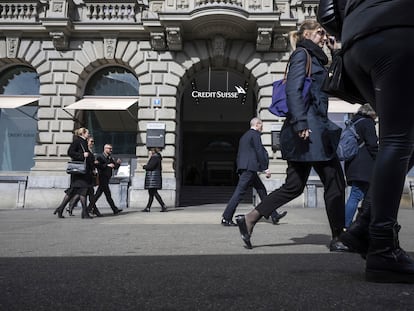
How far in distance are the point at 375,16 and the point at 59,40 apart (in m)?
14.0

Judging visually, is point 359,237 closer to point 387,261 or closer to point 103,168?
point 387,261

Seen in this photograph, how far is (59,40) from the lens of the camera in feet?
47.4

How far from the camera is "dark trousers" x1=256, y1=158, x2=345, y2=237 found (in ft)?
11.6

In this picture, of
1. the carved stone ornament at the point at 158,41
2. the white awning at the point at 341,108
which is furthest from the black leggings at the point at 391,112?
the carved stone ornament at the point at 158,41

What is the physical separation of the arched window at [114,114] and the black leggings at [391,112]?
42.7ft

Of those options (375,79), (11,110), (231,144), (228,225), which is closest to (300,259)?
(375,79)

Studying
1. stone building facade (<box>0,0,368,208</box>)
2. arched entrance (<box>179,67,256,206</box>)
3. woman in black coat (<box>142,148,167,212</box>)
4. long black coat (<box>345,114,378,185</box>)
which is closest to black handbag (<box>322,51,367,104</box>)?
long black coat (<box>345,114,378,185</box>)

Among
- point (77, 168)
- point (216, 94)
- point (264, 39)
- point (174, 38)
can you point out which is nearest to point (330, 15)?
point (77, 168)

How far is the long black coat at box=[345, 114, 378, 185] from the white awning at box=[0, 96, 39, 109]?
39.9 feet

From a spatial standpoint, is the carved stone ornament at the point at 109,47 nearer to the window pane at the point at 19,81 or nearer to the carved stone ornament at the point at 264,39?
the window pane at the point at 19,81

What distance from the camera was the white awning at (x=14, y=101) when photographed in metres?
14.3

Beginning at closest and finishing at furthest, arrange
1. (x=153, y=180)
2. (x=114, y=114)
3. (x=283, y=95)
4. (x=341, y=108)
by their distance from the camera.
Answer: (x=283, y=95), (x=153, y=180), (x=341, y=108), (x=114, y=114)

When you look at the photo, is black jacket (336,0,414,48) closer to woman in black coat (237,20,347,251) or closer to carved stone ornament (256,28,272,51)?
woman in black coat (237,20,347,251)

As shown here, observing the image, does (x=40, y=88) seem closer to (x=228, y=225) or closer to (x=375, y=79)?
(x=228, y=225)
